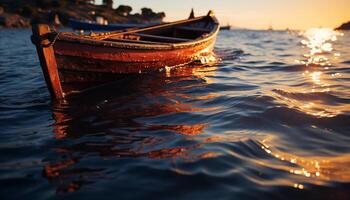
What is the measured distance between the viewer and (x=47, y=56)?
560 centimetres

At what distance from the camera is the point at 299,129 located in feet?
14.0

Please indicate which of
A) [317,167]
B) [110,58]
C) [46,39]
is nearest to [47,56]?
[46,39]

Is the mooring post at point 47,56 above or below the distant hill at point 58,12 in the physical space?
below

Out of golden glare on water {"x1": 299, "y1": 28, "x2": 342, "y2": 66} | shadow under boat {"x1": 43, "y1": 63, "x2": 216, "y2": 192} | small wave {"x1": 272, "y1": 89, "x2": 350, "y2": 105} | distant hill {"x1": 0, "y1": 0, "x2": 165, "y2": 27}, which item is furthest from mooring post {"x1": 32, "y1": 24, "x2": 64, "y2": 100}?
distant hill {"x1": 0, "y1": 0, "x2": 165, "y2": 27}

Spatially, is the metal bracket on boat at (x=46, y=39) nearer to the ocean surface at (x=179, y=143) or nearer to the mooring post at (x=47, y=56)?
the mooring post at (x=47, y=56)

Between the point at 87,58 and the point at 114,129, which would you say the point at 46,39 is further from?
the point at 114,129

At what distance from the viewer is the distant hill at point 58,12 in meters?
64.6

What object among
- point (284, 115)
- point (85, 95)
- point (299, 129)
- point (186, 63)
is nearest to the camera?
point (299, 129)

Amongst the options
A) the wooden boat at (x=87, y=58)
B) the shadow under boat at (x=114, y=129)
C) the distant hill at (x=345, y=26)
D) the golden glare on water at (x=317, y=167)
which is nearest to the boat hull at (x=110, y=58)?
the wooden boat at (x=87, y=58)

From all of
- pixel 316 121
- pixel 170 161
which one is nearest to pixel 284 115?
pixel 316 121

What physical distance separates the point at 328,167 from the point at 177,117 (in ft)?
7.89

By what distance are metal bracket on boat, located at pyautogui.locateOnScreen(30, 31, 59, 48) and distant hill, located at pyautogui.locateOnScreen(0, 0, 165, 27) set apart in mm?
60598

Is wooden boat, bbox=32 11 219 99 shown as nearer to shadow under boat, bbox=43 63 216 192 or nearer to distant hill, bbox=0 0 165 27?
shadow under boat, bbox=43 63 216 192

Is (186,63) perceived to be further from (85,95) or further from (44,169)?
(44,169)
